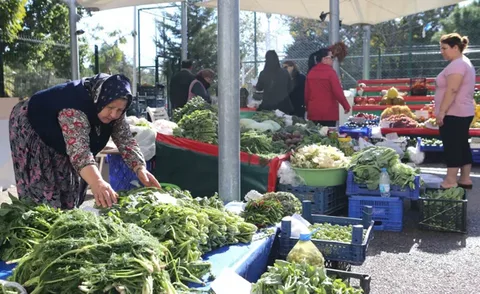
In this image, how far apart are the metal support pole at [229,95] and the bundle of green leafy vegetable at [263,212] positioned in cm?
80

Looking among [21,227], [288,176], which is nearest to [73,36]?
[288,176]

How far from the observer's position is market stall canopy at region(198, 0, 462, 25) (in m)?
13.0

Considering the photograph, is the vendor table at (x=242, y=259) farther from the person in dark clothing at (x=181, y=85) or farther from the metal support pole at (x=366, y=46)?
the metal support pole at (x=366, y=46)

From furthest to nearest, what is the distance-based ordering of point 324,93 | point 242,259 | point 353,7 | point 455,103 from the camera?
point 353,7 < point 324,93 < point 455,103 < point 242,259

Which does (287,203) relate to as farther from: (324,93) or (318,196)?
(324,93)

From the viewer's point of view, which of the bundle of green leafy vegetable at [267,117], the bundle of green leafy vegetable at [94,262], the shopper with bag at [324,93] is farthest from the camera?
the shopper with bag at [324,93]

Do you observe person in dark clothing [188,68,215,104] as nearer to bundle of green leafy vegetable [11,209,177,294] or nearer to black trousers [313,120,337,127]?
black trousers [313,120,337,127]

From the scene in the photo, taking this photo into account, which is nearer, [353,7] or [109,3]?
[109,3]

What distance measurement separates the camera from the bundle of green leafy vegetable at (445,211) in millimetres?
5191

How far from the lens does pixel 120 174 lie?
20.1 ft

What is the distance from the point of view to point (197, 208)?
2828 millimetres

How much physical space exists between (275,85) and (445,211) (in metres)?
3.89

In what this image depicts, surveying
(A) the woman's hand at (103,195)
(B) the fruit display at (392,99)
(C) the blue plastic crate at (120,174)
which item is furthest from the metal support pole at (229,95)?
(B) the fruit display at (392,99)

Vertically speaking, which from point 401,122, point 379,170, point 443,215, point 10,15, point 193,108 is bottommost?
point 443,215
